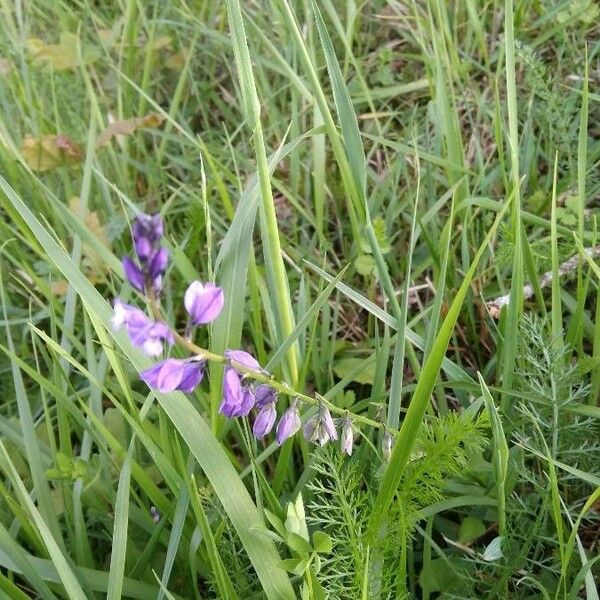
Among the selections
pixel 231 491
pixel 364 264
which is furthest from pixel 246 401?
pixel 364 264

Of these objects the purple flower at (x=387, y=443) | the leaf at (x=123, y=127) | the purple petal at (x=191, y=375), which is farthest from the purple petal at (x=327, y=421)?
the leaf at (x=123, y=127)

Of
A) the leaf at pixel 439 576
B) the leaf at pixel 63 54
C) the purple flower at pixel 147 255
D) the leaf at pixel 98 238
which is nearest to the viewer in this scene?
the purple flower at pixel 147 255

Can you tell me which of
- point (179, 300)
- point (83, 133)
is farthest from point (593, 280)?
point (83, 133)

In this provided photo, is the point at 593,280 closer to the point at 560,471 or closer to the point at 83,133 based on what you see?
the point at 560,471

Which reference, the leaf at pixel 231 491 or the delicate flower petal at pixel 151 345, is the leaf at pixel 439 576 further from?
the delicate flower petal at pixel 151 345

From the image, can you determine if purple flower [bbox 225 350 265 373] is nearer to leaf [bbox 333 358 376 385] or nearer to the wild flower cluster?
the wild flower cluster
